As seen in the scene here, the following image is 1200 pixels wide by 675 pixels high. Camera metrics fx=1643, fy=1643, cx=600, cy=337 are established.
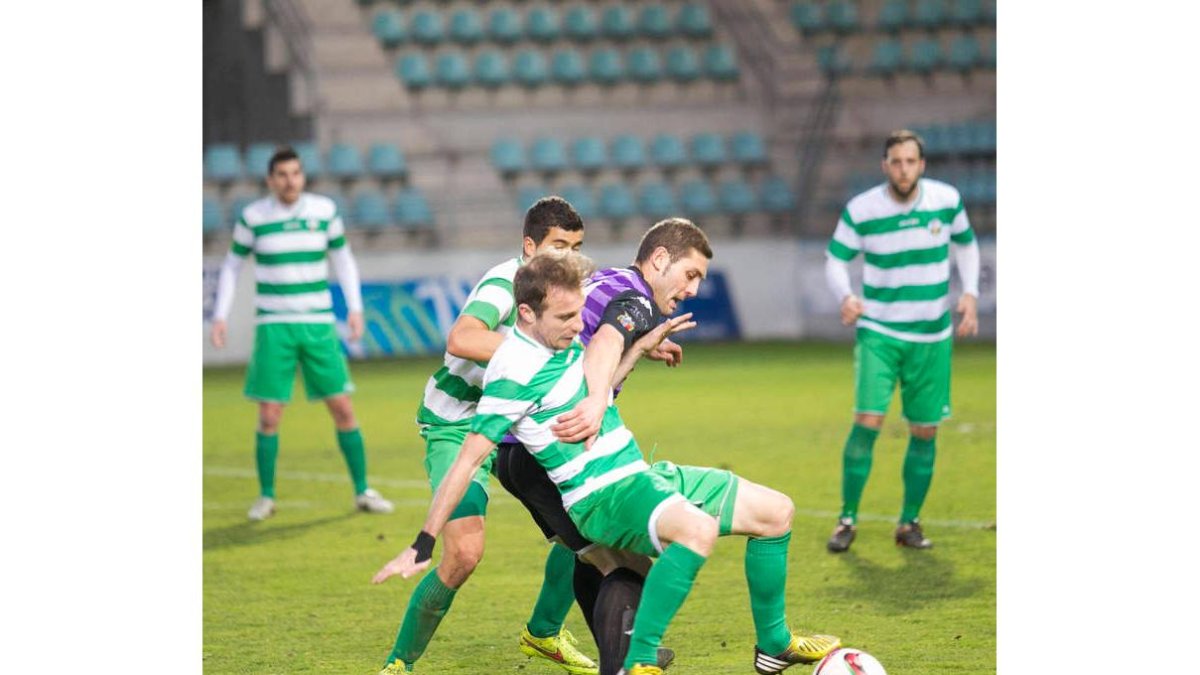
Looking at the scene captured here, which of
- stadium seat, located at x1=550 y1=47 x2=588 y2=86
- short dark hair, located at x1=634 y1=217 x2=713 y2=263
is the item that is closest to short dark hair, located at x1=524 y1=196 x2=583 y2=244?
short dark hair, located at x1=634 y1=217 x2=713 y2=263

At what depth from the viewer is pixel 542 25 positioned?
1823 centimetres

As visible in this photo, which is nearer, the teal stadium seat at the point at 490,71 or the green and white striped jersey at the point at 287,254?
the green and white striped jersey at the point at 287,254

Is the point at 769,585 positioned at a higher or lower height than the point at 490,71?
lower

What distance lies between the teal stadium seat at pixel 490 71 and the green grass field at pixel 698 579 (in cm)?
747

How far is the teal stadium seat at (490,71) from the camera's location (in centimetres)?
1748

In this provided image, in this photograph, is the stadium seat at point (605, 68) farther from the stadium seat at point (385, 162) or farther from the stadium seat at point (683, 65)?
the stadium seat at point (385, 162)

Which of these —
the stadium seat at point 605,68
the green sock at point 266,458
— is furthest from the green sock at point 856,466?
the stadium seat at point 605,68

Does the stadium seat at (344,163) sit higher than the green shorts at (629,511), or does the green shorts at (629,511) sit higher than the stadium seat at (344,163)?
the green shorts at (629,511)

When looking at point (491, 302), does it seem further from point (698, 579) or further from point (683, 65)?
point (683, 65)

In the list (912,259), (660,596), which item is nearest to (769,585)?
(660,596)

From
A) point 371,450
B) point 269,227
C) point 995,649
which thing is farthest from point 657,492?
point 371,450

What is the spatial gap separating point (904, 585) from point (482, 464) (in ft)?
5.95
